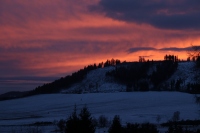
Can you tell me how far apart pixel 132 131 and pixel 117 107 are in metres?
65.5

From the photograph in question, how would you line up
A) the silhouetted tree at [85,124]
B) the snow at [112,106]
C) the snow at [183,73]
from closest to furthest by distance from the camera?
the silhouetted tree at [85,124] < the snow at [112,106] < the snow at [183,73]

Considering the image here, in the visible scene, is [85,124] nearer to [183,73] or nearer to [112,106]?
[112,106]

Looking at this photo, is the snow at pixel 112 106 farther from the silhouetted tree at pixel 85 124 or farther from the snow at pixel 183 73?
the silhouetted tree at pixel 85 124

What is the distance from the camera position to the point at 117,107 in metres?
91.8

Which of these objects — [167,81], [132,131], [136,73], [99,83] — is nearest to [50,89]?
[99,83]

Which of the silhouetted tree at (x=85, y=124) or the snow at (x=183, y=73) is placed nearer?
the silhouetted tree at (x=85, y=124)

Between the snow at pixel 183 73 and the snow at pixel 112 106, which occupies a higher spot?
the snow at pixel 183 73

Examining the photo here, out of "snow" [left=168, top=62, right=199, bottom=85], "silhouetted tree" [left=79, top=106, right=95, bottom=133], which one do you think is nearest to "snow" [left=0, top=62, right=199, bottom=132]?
"snow" [left=168, top=62, right=199, bottom=85]

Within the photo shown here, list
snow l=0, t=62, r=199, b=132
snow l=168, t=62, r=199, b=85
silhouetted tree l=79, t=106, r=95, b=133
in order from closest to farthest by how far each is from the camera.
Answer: silhouetted tree l=79, t=106, r=95, b=133, snow l=0, t=62, r=199, b=132, snow l=168, t=62, r=199, b=85

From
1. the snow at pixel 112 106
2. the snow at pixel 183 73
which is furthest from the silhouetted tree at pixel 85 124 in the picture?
the snow at pixel 183 73

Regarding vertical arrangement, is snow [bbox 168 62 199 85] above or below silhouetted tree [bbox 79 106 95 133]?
above

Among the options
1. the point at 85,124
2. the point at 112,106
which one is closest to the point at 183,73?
the point at 112,106

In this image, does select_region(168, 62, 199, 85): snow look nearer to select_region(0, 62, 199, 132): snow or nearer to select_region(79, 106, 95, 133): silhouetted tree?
select_region(0, 62, 199, 132): snow

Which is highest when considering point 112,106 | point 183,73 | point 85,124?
point 183,73
